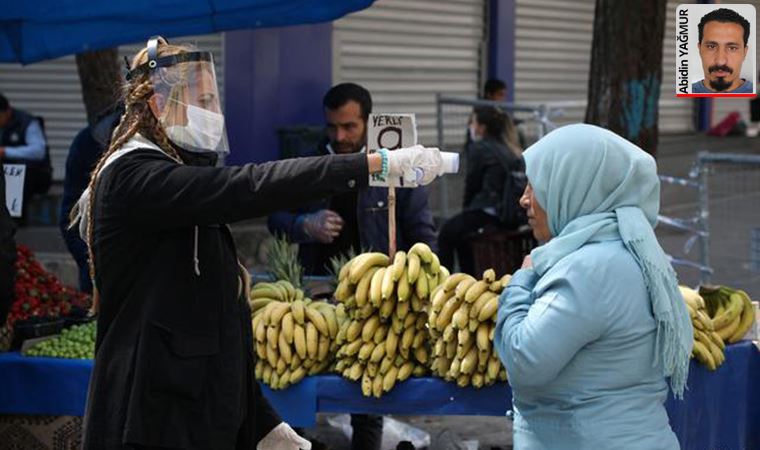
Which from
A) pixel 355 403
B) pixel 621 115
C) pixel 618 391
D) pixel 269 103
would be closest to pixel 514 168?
pixel 621 115

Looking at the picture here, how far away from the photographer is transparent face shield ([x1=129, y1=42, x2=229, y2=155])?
3.31m

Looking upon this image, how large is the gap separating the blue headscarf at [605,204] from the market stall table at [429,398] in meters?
1.44

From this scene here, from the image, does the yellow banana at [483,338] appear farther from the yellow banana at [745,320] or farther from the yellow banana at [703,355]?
the yellow banana at [745,320]

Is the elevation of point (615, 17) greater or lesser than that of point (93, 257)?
greater

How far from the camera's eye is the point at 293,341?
472 centimetres

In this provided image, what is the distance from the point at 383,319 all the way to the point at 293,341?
0.38 metres

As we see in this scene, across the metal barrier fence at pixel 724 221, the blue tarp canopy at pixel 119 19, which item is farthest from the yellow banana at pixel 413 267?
the metal barrier fence at pixel 724 221

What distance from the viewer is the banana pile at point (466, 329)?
4.49 metres

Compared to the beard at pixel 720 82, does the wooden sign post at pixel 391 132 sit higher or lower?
lower

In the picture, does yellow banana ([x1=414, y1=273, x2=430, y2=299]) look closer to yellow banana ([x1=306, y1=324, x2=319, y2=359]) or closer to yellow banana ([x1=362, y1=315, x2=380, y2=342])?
yellow banana ([x1=362, y1=315, x2=380, y2=342])

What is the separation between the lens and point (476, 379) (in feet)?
15.1

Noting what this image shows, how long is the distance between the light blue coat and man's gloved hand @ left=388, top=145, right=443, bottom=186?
43cm

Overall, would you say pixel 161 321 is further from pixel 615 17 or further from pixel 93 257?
pixel 615 17

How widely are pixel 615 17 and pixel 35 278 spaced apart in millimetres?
3979
